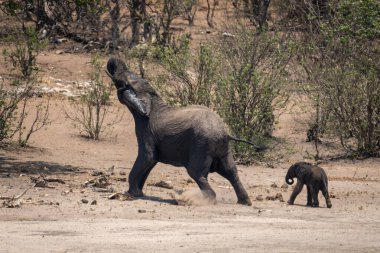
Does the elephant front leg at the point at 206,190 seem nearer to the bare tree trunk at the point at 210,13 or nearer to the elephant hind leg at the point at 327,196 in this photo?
the elephant hind leg at the point at 327,196

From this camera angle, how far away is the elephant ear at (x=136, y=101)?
15.7m

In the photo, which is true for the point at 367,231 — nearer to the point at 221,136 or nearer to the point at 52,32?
the point at 221,136

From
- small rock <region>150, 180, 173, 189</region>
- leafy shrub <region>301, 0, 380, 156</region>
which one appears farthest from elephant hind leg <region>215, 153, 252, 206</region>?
leafy shrub <region>301, 0, 380, 156</region>

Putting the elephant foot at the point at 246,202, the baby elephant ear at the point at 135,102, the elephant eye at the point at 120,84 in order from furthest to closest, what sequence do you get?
the elephant eye at the point at 120,84, the baby elephant ear at the point at 135,102, the elephant foot at the point at 246,202

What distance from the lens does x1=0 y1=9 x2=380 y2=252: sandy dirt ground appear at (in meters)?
11.5

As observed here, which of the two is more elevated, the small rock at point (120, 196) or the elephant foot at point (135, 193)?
the small rock at point (120, 196)

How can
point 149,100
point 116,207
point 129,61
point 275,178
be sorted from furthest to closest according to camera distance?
point 129,61, point 275,178, point 149,100, point 116,207

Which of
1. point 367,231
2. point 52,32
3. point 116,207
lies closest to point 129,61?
point 52,32

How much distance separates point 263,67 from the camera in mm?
21859

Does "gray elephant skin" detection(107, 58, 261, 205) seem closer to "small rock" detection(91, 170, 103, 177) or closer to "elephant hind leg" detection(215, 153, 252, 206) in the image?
"elephant hind leg" detection(215, 153, 252, 206)

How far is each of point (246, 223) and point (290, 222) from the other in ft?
1.97

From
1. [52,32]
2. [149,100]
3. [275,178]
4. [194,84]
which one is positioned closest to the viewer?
[149,100]

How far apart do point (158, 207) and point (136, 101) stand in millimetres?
1925

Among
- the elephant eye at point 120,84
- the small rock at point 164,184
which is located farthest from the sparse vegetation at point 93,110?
the elephant eye at point 120,84
